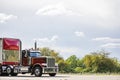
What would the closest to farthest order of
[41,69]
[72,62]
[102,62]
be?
[41,69]
[102,62]
[72,62]

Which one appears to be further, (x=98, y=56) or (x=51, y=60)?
(x=98, y=56)

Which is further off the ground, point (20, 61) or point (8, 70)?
point (20, 61)

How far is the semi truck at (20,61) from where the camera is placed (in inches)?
1852

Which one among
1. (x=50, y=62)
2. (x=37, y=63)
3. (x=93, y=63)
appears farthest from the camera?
(x=93, y=63)

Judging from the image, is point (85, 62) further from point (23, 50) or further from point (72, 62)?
→ point (23, 50)

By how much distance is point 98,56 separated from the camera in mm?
90562

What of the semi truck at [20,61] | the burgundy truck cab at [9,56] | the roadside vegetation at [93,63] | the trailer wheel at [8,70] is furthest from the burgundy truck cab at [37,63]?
the roadside vegetation at [93,63]

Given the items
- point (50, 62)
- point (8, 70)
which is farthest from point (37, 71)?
point (8, 70)

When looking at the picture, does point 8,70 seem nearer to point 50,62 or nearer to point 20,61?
point 20,61

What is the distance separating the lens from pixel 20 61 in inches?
1923

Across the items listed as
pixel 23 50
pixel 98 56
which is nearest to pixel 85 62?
pixel 98 56

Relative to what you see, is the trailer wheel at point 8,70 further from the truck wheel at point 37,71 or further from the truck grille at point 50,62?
the truck grille at point 50,62

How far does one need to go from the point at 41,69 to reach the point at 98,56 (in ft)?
147

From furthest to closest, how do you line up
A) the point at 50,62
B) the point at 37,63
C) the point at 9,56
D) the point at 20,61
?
the point at 20,61, the point at 9,56, the point at 37,63, the point at 50,62
